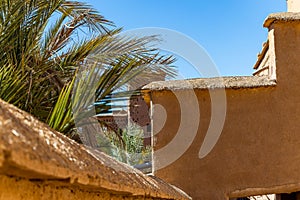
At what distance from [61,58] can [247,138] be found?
3005 mm

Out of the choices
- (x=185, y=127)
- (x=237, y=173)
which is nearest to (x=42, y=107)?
(x=185, y=127)

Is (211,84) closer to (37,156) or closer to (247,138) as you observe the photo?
(247,138)

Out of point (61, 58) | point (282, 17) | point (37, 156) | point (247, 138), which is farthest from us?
point (282, 17)

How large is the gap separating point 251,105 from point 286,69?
73cm

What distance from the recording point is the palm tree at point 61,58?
348 cm

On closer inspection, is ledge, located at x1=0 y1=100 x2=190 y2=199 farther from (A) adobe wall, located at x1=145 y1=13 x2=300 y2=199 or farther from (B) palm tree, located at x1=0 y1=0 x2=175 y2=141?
(A) adobe wall, located at x1=145 y1=13 x2=300 y2=199

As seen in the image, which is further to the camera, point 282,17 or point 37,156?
point 282,17

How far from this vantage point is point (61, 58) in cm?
443

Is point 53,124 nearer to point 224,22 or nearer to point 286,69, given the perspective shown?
point 286,69

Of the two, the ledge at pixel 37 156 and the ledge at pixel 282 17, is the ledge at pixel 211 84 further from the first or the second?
the ledge at pixel 37 156

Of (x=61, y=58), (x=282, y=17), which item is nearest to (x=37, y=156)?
(x=61, y=58)

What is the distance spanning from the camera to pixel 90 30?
4.70m

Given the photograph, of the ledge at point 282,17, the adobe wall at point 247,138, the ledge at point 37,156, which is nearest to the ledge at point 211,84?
the adobe wall at point 247,138

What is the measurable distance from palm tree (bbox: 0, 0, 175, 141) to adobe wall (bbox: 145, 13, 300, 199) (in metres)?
1.71
